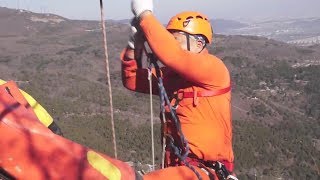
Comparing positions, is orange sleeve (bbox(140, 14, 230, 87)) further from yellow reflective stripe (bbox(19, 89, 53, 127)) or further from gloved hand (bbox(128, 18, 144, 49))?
yellow reflective stripe (bbox(19, 89, 53, 127))

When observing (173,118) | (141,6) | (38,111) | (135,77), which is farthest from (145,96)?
(38,111)

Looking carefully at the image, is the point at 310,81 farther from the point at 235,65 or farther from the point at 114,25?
the point at 114,25

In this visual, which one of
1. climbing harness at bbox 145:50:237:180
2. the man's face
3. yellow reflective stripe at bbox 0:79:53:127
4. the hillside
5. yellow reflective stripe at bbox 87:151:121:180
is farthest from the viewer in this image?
the hillside

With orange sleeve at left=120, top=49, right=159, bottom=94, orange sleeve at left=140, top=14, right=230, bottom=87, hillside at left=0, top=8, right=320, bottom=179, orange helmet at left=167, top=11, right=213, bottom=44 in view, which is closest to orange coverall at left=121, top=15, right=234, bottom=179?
orange sleeve at left=140, top=14, right=230, bottom=87

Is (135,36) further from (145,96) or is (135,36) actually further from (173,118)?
Result: (145,96)

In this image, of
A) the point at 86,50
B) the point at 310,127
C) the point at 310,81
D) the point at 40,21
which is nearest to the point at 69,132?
the point at 310,127

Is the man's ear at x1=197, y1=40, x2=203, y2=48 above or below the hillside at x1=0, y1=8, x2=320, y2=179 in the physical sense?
above

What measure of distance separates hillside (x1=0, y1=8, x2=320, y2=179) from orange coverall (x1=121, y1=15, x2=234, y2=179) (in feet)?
87.0

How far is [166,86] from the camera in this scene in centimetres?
384

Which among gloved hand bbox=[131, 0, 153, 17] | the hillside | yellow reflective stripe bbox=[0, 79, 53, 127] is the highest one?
gloved hand bbox=[131, 0, 153, 17]

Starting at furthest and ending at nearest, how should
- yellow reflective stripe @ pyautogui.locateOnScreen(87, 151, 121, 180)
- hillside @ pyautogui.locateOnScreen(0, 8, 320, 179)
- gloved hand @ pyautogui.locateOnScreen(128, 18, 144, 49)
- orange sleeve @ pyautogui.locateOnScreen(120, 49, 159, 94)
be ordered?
hillside @ pyautogui.locateOnScreen(0, 8, 320, 179) → orange sleeve @ pyautogui.locateOnScreen(120, 49, 159, 94) → gloved hand @ pyautogui.locateOnScreen(128, 18, 144, 49) → yellow reflective stripe @ pyautogui.locateOnScreen(87, 151, 121, 180)

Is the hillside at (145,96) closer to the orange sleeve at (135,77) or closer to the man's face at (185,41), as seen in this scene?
the orange sleeve at (135,77)

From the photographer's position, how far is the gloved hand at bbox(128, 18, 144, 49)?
339 cm

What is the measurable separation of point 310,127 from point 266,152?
64.7ft
